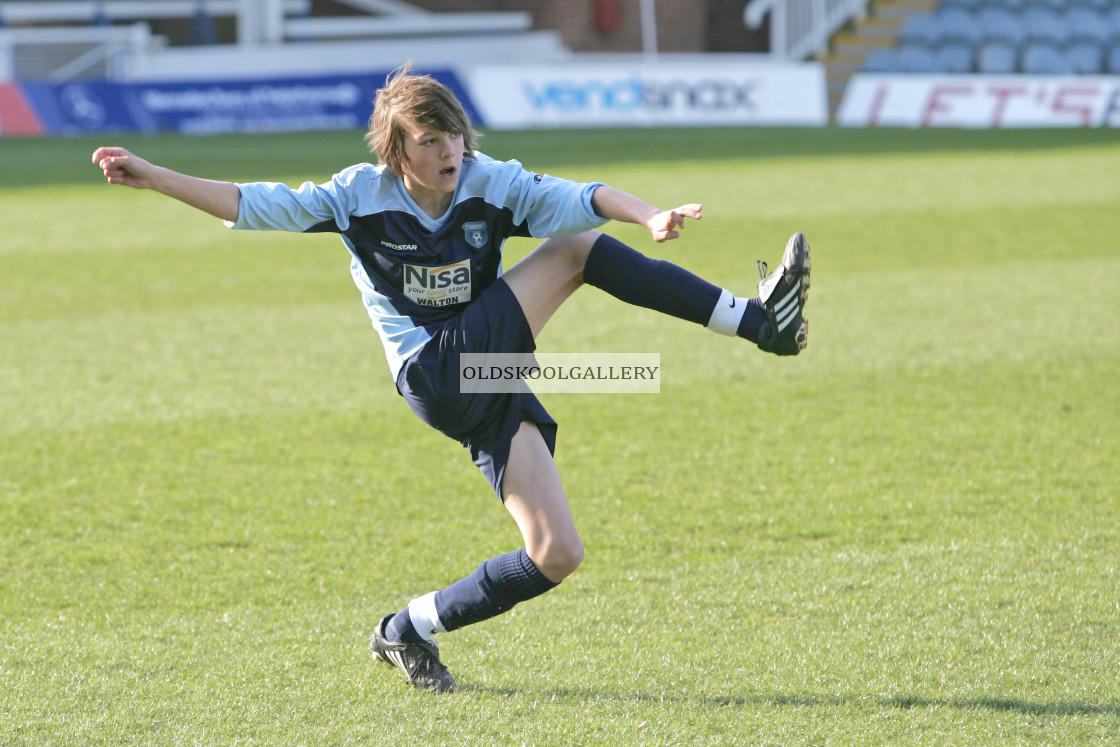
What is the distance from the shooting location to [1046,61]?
75.2 feet

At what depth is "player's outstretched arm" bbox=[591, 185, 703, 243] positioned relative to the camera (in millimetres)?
2764

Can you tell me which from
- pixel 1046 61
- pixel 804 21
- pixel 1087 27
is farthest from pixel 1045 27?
pixel 804 21

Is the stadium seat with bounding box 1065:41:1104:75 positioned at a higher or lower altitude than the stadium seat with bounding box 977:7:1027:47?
lower

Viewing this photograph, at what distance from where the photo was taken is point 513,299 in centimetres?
306

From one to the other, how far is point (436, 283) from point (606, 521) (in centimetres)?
160

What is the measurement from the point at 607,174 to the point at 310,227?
36.1 feet

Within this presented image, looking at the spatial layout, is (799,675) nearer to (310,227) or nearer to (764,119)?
(310,227)

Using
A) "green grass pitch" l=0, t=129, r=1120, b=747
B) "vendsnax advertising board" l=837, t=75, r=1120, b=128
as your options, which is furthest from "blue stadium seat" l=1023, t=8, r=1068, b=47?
"green grass pitch" l=0, t=129, r=1120, b=747

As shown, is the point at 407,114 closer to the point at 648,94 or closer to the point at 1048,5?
the point at 648,94

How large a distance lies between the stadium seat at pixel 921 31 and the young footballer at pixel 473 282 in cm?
2320

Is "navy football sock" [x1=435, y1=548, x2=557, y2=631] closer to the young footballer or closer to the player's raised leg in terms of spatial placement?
the young footballer

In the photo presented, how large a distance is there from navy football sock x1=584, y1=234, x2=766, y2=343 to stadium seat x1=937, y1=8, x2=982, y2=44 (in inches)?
908

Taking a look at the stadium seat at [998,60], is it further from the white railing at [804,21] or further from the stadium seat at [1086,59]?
the white railing at [804,21]

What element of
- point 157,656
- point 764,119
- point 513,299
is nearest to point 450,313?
point 513,299
